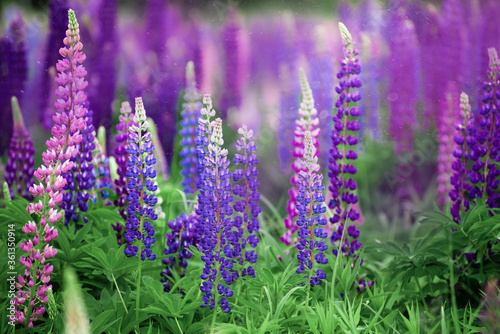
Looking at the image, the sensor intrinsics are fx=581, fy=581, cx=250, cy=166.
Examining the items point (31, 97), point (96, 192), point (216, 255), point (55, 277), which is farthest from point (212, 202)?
point (31, 97)

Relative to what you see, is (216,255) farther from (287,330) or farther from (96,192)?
(96,192)

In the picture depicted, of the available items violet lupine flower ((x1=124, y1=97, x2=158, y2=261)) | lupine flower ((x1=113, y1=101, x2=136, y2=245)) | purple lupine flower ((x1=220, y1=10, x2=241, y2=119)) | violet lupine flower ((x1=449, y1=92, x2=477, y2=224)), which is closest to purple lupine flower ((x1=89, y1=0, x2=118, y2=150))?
purple lupine flower ((x1=220, y1=10, x2=241, y2=119))

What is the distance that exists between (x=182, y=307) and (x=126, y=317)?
0.20 meters

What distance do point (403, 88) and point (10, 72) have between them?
8.61 feet

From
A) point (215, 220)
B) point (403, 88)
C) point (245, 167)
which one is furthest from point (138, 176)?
point (403, 88)

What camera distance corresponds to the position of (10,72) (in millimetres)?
3154

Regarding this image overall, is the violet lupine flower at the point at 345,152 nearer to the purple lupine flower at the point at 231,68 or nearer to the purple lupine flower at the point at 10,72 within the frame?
the purple lupine flower at the point at 231,68

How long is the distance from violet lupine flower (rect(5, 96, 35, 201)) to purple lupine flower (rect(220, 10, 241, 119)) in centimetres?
134

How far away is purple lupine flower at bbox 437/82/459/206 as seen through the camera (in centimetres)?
358

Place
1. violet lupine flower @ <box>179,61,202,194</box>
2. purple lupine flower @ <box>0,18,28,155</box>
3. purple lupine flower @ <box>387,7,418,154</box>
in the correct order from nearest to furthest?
violet lupine flower @ <box>179,61,202,194</box>
purple lupine flower @ <box>0,18,28,155</box>
purple lupine flower @ <box>387,7,418,154</box>

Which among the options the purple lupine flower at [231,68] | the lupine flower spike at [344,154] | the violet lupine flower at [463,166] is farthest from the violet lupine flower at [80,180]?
the violet lupine flower at [463,166]

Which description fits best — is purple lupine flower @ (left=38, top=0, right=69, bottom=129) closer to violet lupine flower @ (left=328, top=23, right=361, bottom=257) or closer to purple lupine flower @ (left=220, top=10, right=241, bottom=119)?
purple lupine flower @ (left=220, top=10, right=241, bottom=119)

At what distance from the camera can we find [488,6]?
3.66 metres

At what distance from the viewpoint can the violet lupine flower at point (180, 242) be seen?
2.41 m
